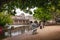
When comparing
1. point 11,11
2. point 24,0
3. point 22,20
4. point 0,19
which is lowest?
point 22,20

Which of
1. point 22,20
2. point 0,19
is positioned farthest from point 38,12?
point 22,20

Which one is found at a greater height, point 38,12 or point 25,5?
point 25,5

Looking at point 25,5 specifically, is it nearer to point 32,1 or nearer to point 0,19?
point 32,1

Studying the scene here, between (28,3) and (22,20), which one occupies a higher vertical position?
(28,3)

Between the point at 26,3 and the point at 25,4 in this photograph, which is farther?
the point at 25,4

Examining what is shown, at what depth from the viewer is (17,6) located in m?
14.9

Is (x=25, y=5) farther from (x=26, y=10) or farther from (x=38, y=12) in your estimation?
(x=38, y=12)

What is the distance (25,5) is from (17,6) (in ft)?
2.53

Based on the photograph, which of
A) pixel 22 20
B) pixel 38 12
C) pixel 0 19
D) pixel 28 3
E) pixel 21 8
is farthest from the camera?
Result: pixel 22 20

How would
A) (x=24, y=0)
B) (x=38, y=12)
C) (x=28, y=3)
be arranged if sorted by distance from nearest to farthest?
(x=24, y=0)
(x=28, y=3)
(x=38, y=12)

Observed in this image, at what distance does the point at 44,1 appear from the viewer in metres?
13.8

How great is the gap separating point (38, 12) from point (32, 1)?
28287 millimetres

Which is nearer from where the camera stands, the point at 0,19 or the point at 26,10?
the point at 26,10

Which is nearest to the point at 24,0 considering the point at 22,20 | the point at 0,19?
the point at 0,19
